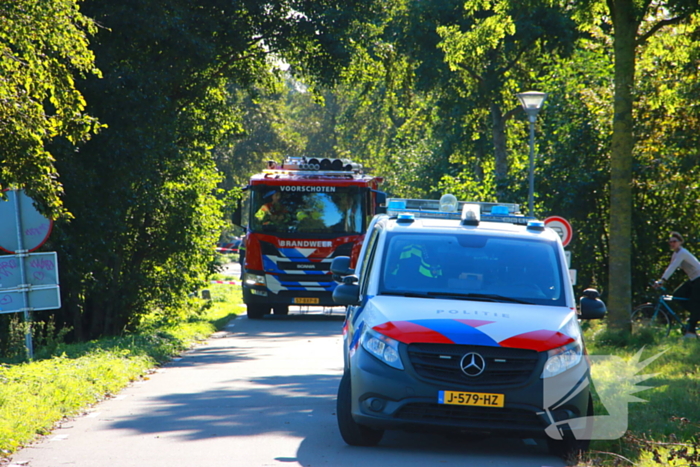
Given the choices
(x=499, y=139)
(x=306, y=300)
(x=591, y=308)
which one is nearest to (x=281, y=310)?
(x=306, y=300)

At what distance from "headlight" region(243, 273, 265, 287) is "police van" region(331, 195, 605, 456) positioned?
44.4 feet

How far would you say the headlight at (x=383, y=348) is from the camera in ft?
23.4

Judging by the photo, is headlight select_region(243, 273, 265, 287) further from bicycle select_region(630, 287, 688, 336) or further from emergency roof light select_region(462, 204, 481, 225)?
emergency roof light select_region(462, 204, 481, 225)

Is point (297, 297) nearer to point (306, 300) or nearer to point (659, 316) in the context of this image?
point (306, 300)

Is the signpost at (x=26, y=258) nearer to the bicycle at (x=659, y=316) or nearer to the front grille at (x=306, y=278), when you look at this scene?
the front grille at (x=306, y=278)

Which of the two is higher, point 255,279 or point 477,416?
point 477,416

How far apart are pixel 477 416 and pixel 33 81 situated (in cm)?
599

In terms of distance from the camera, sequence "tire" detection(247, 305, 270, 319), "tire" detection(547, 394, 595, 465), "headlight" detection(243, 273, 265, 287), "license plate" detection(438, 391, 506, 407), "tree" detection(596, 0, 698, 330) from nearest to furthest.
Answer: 1. "license plate" detection(438, 391, 506, 407)
2. "tire" detection(547, 394, 595, 465)
3. "tree" detection(596, 0, 698, 330)
4. "headlight" detection(243, 273, 265, 287)
5. "tire" detection(247, 305, 270, 319)

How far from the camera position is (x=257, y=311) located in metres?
22.8

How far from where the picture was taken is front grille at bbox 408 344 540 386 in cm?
704

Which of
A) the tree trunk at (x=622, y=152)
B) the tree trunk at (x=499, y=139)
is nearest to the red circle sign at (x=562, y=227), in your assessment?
the tree trunk at (x=622, y=152)

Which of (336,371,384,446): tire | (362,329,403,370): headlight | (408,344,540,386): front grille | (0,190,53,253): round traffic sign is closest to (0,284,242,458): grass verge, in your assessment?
(0,190,53,253): round traffic sign

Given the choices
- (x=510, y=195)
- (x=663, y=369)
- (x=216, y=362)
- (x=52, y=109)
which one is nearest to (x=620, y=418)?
(x=663, y=369)

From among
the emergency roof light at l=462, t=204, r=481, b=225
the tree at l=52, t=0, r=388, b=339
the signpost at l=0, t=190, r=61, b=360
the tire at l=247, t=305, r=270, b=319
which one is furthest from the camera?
the tire at l=247, t=305, r=270, b=319
